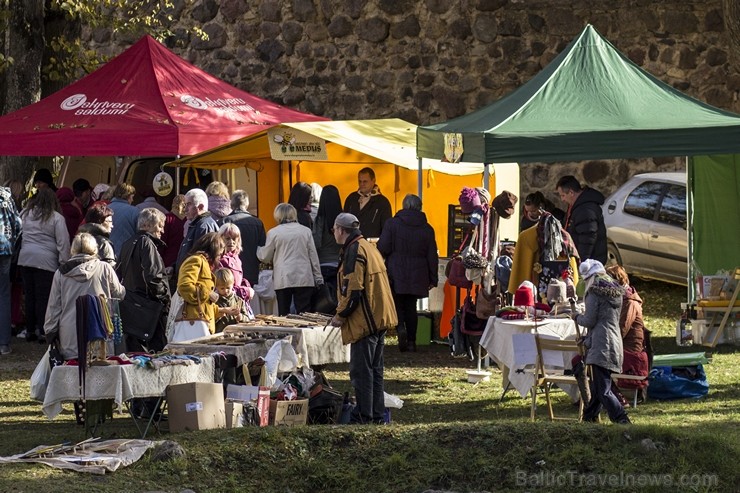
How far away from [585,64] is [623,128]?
1.63 metres

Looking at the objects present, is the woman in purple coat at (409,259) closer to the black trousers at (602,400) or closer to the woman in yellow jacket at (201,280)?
the woman in yellow jacket at (201,280)

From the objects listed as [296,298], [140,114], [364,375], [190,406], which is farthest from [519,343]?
[140,114]

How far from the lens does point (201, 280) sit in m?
10.7

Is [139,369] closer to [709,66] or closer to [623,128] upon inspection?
[623,128]

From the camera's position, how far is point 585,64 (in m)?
13.7

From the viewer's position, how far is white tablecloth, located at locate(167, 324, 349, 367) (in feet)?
33.2

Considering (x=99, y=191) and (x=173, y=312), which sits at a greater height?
(x=99, y=191)

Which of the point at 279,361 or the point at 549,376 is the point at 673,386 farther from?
the point at 279,361

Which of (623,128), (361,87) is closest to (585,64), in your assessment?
(623,128)

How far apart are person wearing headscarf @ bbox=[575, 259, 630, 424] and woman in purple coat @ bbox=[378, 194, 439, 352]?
13.1 ft

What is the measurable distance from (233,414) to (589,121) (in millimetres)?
4468

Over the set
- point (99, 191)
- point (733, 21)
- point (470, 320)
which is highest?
point (733, 21)

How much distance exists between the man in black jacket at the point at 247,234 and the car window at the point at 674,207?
551cm

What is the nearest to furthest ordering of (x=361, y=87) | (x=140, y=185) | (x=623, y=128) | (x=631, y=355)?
(x=631, y=355), (x=623, y=128), (x=140, y=185), (x=361, y=87)
